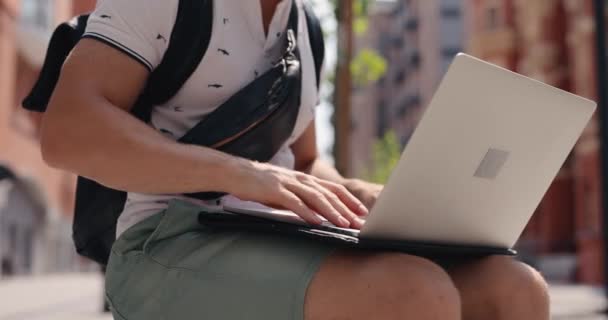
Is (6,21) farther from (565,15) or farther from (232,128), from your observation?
(232,128)

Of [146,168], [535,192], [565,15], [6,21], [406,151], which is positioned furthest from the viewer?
[565,15]

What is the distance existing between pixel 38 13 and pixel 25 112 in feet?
10.8

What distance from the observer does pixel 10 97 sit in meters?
26.0

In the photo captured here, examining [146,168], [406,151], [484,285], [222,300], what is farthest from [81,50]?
[484,285]

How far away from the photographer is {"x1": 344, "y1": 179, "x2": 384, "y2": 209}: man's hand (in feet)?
6.35

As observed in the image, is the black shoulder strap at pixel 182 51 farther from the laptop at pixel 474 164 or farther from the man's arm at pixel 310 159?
the man's arm at pixel 310 159

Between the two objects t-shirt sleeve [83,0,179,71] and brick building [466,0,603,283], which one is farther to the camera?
brick building [466,0,603,283]

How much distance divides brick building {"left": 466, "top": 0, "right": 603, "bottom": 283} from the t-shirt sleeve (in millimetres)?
19706

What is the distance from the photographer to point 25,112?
28.6 meters

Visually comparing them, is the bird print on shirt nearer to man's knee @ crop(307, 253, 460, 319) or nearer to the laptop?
the laptop

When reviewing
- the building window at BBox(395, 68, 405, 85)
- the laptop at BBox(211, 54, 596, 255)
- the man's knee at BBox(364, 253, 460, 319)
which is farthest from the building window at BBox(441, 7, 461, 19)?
the man's knee at BBox(364, 253, 460, 319)

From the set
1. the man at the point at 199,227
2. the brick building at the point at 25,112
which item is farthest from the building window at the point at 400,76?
the man at the point at 199,227

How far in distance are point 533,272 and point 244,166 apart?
0.58m

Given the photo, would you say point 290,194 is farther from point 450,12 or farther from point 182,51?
point 450,12
